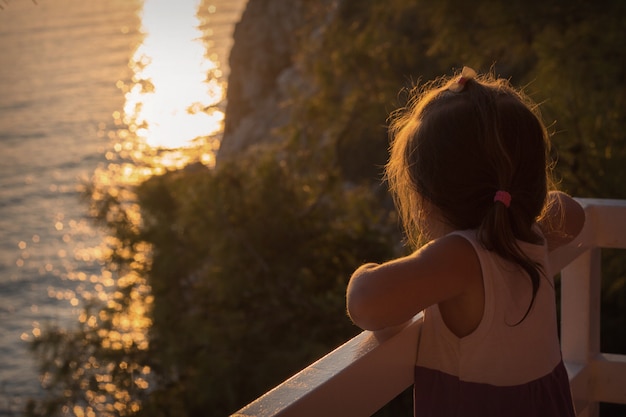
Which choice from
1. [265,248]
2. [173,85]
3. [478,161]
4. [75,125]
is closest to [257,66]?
[173,85]

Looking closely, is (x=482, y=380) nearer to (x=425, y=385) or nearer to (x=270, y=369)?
(x=425, y=385)

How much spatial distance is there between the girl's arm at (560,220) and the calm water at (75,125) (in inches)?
520

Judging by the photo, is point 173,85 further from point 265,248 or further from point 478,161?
point 478,161

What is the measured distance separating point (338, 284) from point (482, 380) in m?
4.47

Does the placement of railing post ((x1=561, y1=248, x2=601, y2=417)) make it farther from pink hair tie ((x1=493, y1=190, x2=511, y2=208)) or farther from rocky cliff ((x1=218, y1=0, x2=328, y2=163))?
rocky cliff ((x1=218, y1=0, x2=328, y2=163))

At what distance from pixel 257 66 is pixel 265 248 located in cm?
1865

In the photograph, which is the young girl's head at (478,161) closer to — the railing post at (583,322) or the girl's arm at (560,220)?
the girl's arm at (560,220)

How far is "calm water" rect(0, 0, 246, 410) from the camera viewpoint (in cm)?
2059

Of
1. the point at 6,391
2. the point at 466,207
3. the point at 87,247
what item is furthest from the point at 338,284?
the point at 87,247

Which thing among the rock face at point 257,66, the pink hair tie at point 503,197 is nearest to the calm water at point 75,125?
the rock face at point 257,66

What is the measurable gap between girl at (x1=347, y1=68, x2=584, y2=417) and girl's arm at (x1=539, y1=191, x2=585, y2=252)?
9.7 inches

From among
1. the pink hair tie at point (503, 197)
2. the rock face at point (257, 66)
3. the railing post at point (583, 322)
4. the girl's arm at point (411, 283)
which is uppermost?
the rock face at point (257, 66)

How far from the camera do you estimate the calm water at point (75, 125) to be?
20.6 m

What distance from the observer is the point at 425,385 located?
1498 millimetres
